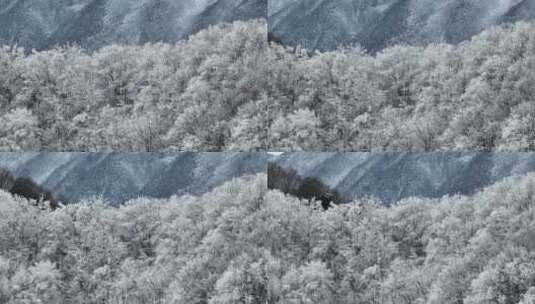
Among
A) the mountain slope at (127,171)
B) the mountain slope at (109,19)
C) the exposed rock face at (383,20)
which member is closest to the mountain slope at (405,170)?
the mountain slope at (127,171)

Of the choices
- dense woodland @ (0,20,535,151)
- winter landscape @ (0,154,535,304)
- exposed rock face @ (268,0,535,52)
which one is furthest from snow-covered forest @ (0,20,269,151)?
winter landscape @ (0,154,535,304)

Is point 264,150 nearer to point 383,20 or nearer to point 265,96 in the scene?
point 265,96

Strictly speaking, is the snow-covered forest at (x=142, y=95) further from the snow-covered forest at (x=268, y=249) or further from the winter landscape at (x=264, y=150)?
the snow-covered forest at (x=268, y=249)

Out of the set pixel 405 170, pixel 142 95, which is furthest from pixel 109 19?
pixel 405 170

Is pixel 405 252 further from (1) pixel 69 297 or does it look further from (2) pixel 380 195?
(1) pixel 69 297

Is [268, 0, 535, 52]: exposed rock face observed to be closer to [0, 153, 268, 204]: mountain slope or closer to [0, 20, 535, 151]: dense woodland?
[0, 20, 535, 151]: dense woodland

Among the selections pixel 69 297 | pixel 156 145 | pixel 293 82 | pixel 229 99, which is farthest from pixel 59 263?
pixel 293 82
